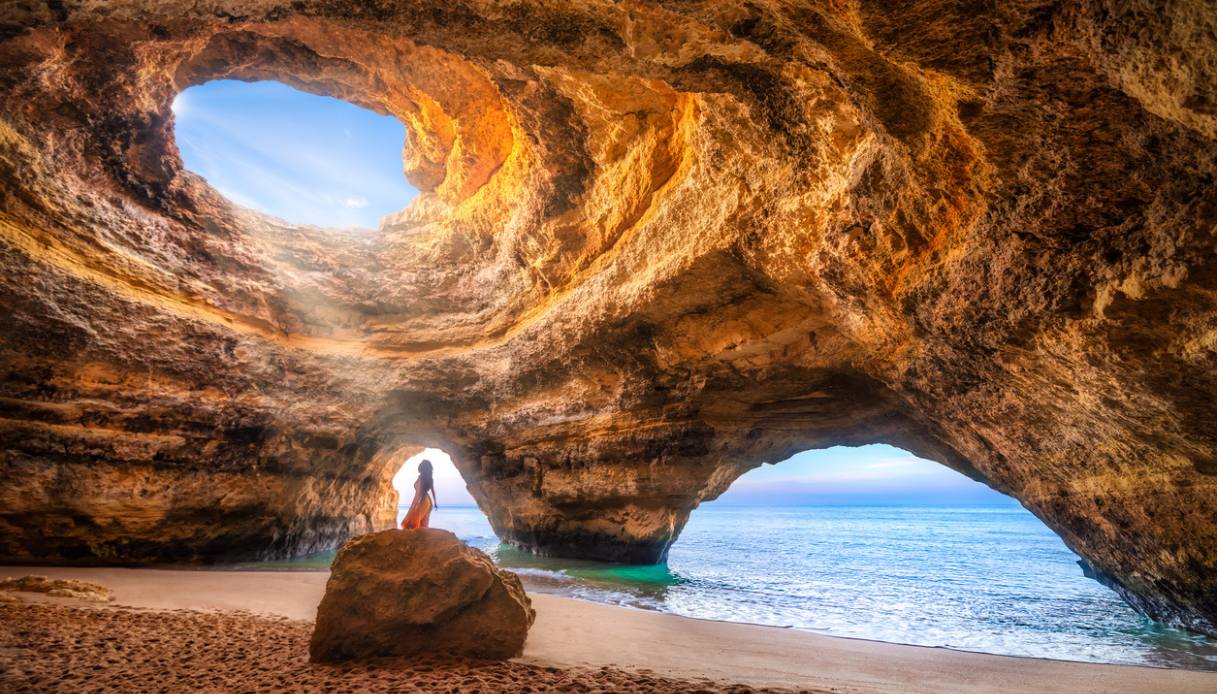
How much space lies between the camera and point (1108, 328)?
4332mm

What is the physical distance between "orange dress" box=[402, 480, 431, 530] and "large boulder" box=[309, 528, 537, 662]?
3.07 m

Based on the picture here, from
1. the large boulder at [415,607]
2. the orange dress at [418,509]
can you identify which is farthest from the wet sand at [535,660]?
the orange dress at [418,509]

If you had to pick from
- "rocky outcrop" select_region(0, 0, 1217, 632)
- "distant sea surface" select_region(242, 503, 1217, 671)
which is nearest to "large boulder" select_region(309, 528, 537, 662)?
"rocky outcrop" select_region(0, 0, 1217, 632)

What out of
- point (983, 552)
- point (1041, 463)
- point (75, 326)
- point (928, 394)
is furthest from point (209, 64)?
point (983, 552)

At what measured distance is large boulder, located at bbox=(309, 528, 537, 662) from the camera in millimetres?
3328

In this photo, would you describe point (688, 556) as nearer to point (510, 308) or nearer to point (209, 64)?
point (510, 308)

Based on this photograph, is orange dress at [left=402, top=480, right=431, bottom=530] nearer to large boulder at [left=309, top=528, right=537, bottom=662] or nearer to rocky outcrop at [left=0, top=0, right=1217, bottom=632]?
large boulder at [left=309, top=528, right=537, bottom=662]

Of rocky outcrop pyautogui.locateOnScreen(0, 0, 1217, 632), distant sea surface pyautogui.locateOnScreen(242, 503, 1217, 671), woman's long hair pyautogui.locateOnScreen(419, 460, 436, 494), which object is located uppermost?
rocky outcrop pyautogui.locateOnScreen(0, 0, 1217, 632)

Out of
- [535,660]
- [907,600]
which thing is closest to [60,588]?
[535,660]

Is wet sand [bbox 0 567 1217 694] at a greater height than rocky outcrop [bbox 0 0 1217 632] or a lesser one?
lesser

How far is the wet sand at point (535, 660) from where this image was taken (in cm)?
284

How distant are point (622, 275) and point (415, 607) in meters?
6.37

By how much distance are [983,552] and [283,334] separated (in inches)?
1053

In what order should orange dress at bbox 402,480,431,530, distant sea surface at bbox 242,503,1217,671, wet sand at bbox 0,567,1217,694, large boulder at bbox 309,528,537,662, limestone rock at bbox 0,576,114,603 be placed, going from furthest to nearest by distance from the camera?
orange dress at bbox 402,480,431,530, distant sea surface at bbox 242,503,1217,671, limestone rock at bbox 0,576,114,603, large boulder at bbox 309,528,537,662, wet sand at bbox 0,567,1217,694
